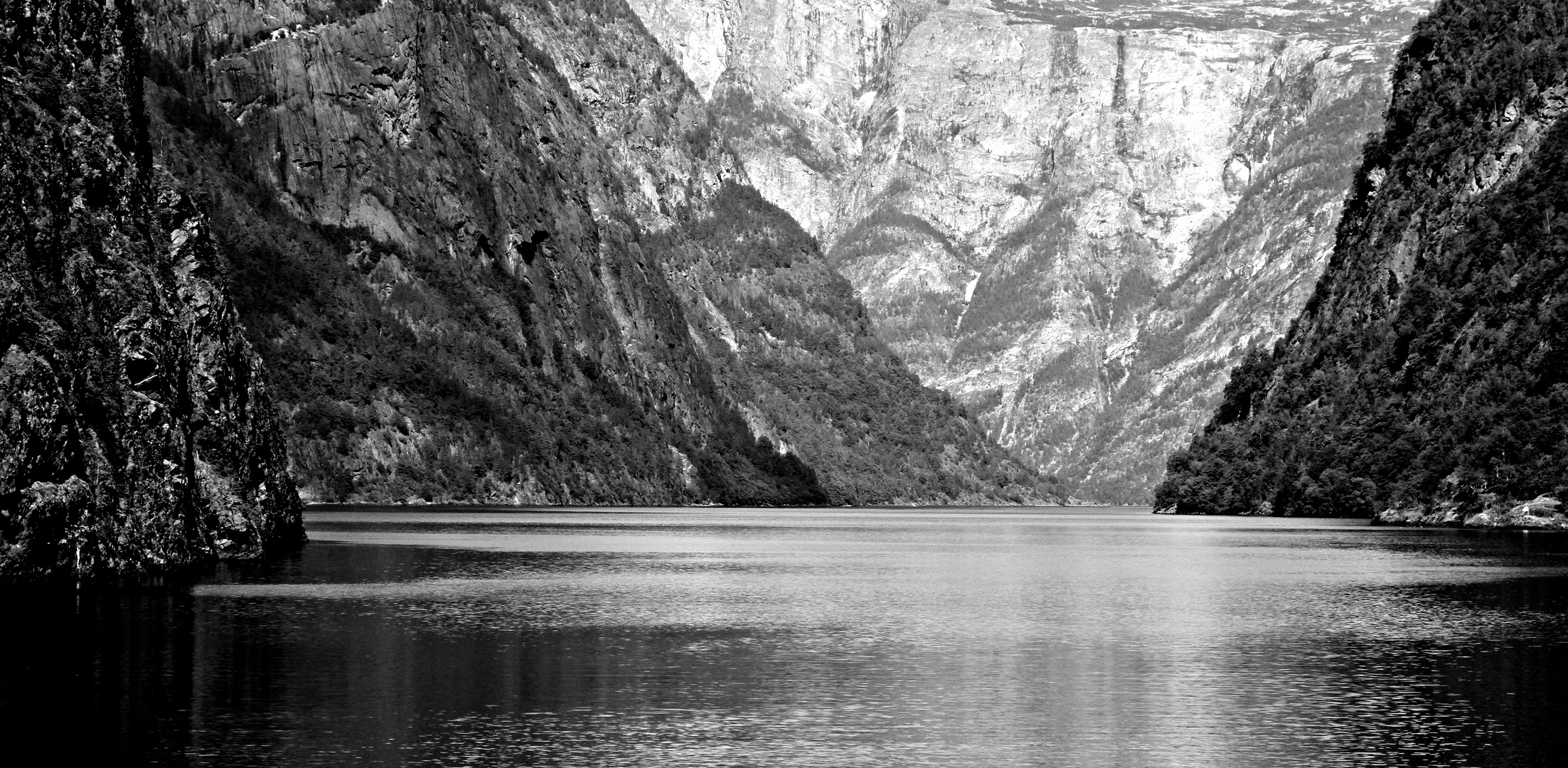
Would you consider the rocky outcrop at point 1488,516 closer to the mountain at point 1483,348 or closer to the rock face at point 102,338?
the mountain at point 1483,348

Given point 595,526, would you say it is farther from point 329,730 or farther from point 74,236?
point 329,730

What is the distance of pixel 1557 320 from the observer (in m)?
A: 145

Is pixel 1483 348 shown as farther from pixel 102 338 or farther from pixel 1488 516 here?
pixel 102 338

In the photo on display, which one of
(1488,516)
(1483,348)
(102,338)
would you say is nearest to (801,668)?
(102,338)

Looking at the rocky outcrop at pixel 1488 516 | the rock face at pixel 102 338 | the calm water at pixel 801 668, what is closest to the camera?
the calm water at pixel 801 668

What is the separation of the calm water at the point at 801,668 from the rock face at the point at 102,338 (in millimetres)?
3779

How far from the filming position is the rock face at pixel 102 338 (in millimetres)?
64938

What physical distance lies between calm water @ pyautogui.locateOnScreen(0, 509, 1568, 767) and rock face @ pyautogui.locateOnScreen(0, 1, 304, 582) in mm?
3779

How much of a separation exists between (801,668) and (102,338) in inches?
1596

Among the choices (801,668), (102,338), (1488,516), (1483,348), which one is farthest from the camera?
(1483,348)

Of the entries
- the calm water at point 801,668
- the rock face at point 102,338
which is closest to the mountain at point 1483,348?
the calm water at point 801,668

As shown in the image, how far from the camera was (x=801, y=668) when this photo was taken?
1987 inches

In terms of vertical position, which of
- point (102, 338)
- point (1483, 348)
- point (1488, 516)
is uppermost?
point (1483, 348)

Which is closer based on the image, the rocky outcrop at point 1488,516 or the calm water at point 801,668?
the calm water at point 801,668
